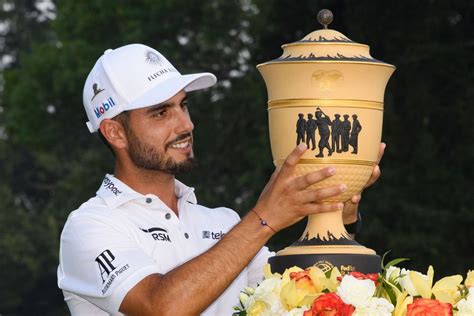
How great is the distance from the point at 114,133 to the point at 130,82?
0.91 feet

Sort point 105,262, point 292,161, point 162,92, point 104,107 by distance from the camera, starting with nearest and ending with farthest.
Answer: point 292,161 < point 105,262 < point 162,92 < point 104,107

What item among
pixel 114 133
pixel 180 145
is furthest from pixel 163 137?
pixel 114 133

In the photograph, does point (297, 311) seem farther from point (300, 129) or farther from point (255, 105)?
point (255, 105)

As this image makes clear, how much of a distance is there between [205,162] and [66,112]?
3792 mm

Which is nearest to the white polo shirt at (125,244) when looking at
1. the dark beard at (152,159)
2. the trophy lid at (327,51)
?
the dark beard at (152,159)

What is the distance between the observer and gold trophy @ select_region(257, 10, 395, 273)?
202 inches

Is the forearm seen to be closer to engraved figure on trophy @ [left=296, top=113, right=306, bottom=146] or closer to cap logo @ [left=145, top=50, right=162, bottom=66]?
engraved figure on trophy @ [left=296, top=113, right=306, bottom=146]

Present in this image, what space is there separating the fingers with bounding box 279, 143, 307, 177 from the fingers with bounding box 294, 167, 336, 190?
45 millimetres

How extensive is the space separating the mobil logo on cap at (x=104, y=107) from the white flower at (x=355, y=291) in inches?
66.0

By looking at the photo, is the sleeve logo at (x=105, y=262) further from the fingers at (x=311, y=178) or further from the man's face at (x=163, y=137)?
the fingers at (x=311, y=178)

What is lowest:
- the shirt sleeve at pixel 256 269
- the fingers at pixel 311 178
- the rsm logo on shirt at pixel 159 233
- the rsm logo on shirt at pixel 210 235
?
the shirt sleeve at pixel 256 269

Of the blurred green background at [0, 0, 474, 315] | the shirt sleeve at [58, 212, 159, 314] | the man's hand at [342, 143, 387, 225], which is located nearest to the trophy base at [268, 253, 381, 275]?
the man's hand at [342, 143, 387, 225]

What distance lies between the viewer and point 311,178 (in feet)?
16.1

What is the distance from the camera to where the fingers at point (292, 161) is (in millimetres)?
4969
